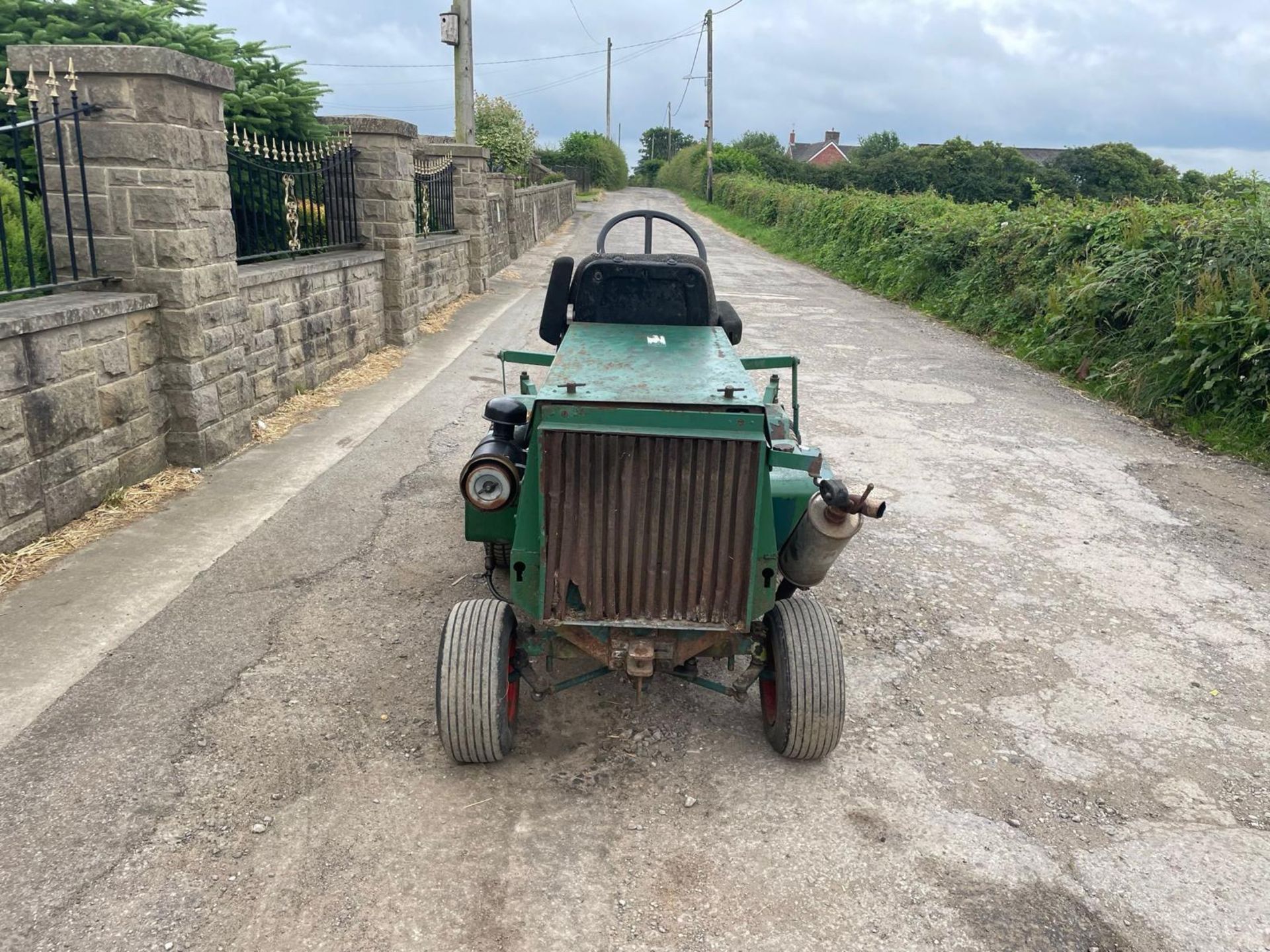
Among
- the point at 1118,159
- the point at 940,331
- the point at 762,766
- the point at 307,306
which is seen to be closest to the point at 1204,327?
the point at 940,331

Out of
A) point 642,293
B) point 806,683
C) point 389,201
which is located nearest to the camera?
point 806,683

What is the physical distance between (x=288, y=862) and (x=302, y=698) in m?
0.92

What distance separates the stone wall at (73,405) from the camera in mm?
4516

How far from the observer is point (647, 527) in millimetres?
3010

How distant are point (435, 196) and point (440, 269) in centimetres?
149

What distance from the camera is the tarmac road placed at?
2641mm

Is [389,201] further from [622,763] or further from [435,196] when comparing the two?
[622,763]

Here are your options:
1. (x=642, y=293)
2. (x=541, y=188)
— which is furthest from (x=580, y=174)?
(x=642, y=293)

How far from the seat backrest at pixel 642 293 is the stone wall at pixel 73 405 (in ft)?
8.81

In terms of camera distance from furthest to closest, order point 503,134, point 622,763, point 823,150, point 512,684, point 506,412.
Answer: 1. point 823,150
2. point 503,134
3. point 506,412
4. point 512,684
5. point 622,763

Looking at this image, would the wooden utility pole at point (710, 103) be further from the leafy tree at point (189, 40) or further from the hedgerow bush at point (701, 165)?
the leafy tree at point (189, 40)

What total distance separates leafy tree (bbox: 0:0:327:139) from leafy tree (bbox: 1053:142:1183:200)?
50753mm

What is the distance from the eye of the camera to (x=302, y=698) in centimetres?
361

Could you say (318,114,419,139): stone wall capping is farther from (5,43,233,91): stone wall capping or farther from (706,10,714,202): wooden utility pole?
(706,10,714,202): wooden utility pole
